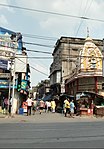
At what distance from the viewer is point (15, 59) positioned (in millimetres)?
29891

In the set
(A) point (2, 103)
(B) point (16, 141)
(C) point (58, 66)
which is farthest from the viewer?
(C) point (58, 66)

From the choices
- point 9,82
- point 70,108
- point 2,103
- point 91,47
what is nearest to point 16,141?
point 70,108

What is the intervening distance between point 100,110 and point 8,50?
39.9 feet

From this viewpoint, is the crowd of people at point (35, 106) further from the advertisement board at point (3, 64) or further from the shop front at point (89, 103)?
the advertisement board at point (3, 64)

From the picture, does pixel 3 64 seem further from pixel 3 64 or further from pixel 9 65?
pixel 9 65

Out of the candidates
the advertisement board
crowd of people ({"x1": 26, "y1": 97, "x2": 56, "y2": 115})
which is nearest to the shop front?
crowd of people ({"x1": 26, "y1": 97, "x2": 56, "y2": 115})

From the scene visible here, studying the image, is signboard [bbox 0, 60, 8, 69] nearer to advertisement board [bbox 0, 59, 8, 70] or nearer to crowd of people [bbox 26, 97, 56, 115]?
advertisement board [bbox 0, 59, 8, 70]

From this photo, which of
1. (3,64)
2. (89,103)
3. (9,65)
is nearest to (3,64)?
(3,64)

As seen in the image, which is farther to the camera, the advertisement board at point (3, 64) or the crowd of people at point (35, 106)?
the advertisement board at point (3, 64)

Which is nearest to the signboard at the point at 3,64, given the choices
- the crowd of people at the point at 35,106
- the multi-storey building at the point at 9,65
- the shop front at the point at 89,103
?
the multi-storey building at the point at 9,65

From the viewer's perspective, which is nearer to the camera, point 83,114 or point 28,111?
point 28,111

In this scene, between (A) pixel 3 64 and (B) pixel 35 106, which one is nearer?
(A) pixel 3 64

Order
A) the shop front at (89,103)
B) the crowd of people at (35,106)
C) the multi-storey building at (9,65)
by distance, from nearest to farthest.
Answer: the crowd of people at (35,106)
the multi-storey building at (9,65)
the shop front at (89,103)

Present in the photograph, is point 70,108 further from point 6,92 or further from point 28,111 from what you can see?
point 6,92
